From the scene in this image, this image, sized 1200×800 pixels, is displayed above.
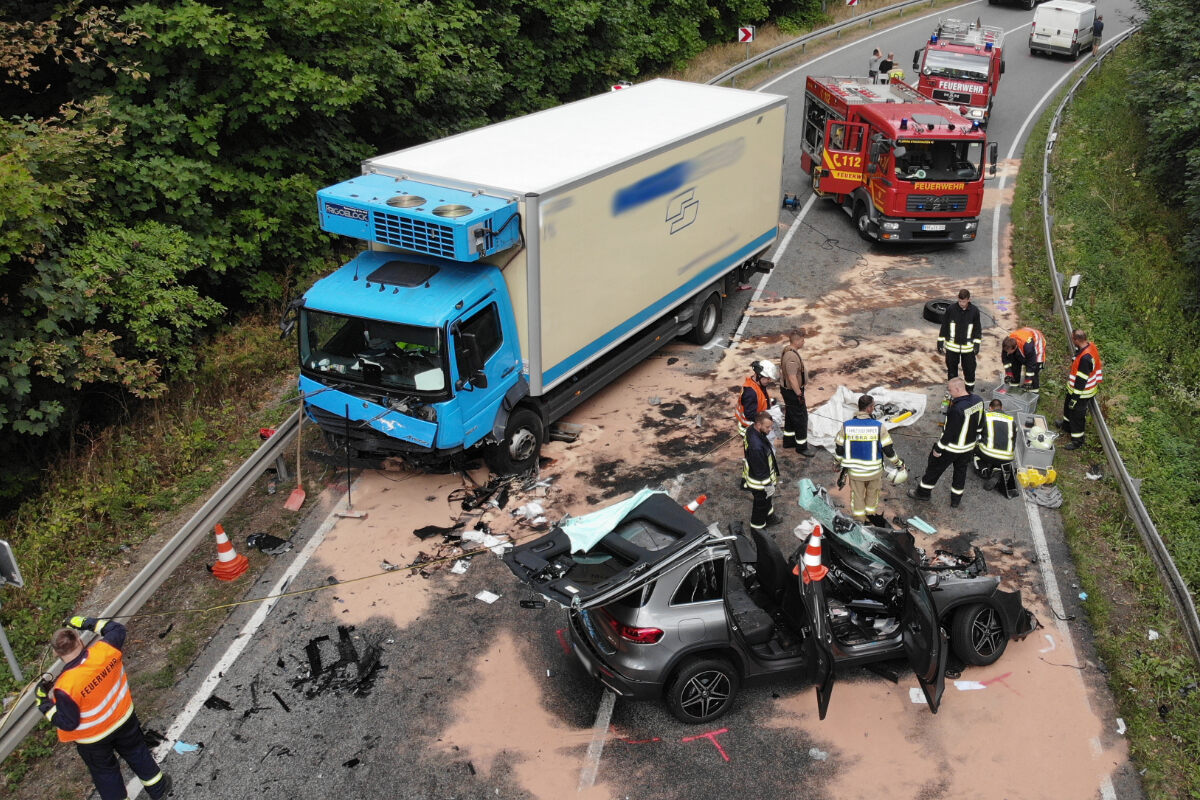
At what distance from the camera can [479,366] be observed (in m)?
10.0

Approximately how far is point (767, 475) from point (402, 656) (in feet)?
13.2

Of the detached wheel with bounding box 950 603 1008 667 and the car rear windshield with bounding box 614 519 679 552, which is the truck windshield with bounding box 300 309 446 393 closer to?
the car rear windshield with bounding box 614 519 679 552

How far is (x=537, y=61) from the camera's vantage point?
878 inches

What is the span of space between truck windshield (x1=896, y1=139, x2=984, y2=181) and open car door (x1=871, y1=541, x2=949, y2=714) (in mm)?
11518

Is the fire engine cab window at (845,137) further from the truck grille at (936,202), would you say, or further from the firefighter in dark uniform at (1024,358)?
the firefighter in dark uniform at (1024,358)

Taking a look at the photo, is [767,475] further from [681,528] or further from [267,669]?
[267,669]

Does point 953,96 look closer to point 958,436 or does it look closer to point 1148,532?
point 958,436

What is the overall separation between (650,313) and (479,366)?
341 cm

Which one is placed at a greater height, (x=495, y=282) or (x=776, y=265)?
(x=495, y=282)

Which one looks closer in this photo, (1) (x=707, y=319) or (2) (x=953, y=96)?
(1) (x=707, y=319)

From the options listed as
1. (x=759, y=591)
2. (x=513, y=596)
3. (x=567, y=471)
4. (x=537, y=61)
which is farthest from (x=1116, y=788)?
(x=537, y=61)

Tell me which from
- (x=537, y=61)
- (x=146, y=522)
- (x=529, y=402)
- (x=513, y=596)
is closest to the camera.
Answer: (x=513, y=596)

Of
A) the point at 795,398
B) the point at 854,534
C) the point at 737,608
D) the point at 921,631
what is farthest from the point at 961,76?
the point at 921,631

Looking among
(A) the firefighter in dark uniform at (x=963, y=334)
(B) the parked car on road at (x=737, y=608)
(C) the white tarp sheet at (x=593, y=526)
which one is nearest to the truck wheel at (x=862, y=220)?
(A) the firefighter in dark uniform at (x=963, y=334)
